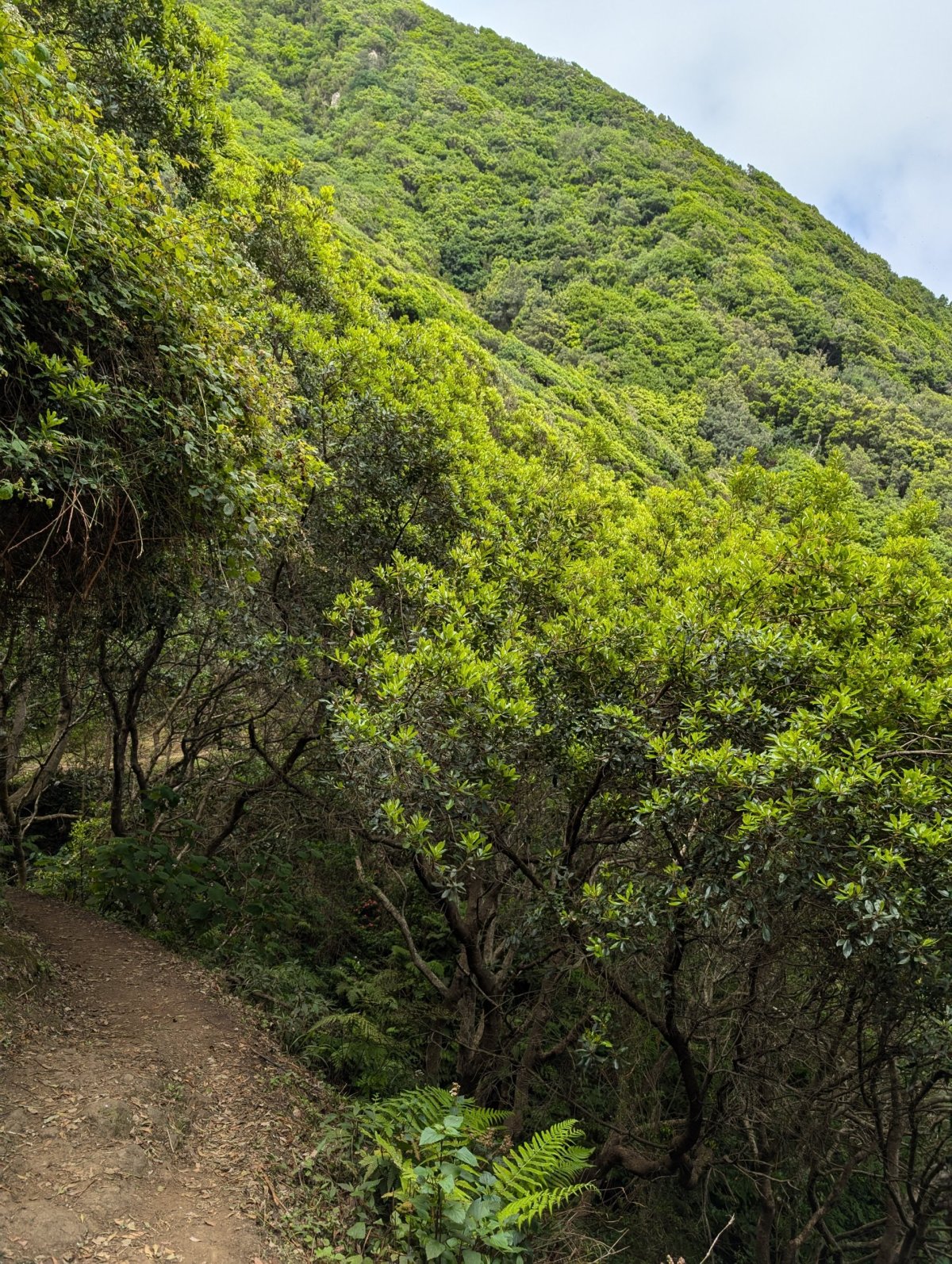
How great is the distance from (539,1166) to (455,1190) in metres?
0.85

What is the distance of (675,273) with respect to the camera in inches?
2064

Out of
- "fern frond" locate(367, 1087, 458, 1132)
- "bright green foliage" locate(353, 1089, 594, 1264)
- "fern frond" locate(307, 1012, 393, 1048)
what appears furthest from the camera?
"fern frond" locate(307, 1012, 393, 1048)

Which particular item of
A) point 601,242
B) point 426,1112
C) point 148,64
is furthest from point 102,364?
point 601,242

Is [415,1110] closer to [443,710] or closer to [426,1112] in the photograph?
[426,1112]

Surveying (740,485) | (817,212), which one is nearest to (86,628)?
(740,485)

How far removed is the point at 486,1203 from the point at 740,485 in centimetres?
951

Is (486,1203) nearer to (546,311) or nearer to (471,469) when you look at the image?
(471,469)

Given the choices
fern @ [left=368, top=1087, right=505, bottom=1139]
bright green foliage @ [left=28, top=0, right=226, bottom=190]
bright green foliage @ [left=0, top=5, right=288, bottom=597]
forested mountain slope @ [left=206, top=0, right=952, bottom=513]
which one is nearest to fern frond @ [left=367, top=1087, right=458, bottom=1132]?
fern @ [left=368, top=1087, right=505, bottom=1139]

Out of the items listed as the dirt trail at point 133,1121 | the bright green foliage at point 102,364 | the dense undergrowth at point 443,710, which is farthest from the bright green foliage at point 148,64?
the dirt trail at point 133,1121

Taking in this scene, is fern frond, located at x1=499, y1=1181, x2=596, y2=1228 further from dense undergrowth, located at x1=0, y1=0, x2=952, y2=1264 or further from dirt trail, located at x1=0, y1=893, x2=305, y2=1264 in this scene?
dirt trail, located at x1=0, y1=893, x2=305, y2=1264

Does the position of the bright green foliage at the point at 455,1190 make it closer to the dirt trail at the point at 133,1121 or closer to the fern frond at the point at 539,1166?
the fern frond at the point at 539,1166

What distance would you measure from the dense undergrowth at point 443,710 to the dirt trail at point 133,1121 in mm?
884

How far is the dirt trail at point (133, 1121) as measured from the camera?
121 inches

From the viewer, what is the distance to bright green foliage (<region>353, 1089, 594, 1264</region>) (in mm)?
3215
